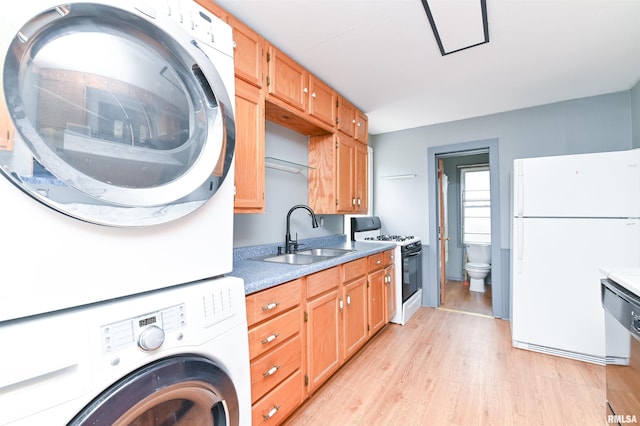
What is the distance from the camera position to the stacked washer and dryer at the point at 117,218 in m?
0.58

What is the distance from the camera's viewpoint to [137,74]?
0.79 meters

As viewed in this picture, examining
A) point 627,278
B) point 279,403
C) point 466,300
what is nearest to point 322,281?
point 279,403

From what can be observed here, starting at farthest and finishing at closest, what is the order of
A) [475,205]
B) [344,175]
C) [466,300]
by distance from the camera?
[475,205] < [466,300] < [344,175]

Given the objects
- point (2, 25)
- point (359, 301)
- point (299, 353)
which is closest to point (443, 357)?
point (359, 301)

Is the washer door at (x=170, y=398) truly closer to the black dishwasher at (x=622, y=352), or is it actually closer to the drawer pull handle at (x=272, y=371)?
the drawer pull handle at (x=272, y=371)

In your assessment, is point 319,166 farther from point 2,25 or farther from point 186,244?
point 2,25

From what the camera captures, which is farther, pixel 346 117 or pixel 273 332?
pixel 346 117

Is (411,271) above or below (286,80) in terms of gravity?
below

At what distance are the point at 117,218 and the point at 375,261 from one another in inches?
86.5

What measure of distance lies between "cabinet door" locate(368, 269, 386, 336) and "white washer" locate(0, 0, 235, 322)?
5.93 feet

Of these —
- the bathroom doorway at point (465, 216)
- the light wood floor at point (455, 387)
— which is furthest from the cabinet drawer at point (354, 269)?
the bathroom doorway at point (465, 216)

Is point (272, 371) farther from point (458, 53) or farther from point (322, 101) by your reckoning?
point (458, 53)

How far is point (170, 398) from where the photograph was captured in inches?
31.4

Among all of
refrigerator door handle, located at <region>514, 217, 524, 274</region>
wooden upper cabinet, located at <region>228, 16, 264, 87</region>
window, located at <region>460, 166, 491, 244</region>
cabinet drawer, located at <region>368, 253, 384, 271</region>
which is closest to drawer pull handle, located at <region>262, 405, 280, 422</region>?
cabinet drawer, located at <region>368, 253, 384, 271</region>
